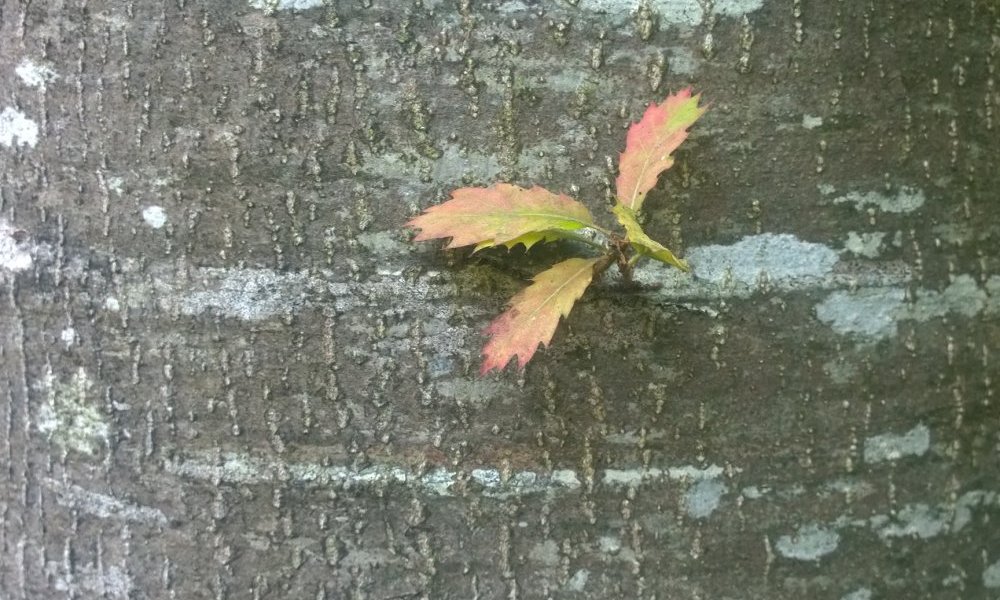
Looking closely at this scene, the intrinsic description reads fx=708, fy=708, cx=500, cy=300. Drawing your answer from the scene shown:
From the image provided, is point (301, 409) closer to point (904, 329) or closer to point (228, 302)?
point (228, 302)

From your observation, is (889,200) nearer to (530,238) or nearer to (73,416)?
(530,238)

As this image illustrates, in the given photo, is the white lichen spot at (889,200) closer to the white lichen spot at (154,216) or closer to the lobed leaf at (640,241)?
the lobed leaf at (640,241)

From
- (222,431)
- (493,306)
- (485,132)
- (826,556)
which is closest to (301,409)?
(222,431)

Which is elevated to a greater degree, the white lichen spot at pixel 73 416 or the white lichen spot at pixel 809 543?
the white lichen spot at pixel 73 416

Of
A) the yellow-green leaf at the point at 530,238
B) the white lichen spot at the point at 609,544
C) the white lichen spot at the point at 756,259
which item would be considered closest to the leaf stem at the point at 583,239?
the yellow-green leaf at the point at 530,238

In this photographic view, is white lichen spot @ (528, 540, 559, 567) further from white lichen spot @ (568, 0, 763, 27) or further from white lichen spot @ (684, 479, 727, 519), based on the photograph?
white lichen spot @ (568, 0, 763, 27)

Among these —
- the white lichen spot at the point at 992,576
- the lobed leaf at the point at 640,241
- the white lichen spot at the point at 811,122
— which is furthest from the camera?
the white lichen spot at the point at 992,576

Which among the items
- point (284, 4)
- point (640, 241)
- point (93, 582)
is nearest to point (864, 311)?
point (640, 241)
